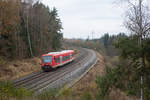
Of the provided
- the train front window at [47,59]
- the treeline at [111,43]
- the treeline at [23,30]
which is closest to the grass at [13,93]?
the treeline at [111,43]

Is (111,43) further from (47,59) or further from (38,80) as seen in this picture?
(47,59)

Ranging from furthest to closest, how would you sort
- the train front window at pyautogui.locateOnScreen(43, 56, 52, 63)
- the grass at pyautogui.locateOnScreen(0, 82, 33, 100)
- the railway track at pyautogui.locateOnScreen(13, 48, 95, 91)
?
the train front window at pyautogui.locateOnScreen(43, 56, 52, 63), the railway track at pyautogui.locateOnScreen(13, 48, 95, 91), the grass at pyautogui.locateOnScreen(0, 82, 33, 100)

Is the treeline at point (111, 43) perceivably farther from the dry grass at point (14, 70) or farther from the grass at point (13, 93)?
the dry grass at point (14, 70)

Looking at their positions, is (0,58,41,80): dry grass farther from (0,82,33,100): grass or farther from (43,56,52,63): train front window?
(0,82,33,100): grass

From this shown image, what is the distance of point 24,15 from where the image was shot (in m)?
26.6

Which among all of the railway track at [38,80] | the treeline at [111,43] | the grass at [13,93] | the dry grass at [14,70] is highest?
the treeline at [111,43]

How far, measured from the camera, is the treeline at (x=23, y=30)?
66.7 feet

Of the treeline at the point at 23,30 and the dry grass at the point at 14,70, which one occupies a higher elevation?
the treeline at the point at 23,30

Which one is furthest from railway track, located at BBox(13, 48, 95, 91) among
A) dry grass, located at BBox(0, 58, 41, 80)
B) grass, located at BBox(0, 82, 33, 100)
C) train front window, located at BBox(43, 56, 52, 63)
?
grass, located at BBox(0, 82, 33, 100)

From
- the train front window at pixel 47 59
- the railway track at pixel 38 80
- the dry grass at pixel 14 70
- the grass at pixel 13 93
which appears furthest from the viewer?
the train front window at pixel 47 59

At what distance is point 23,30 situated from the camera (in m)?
26.6

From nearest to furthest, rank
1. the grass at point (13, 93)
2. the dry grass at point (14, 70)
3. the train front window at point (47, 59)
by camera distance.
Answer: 1. the grass at point (13, 93)
2. the dry grass at point (14, 70)
3. the train front window at point (47, 59)

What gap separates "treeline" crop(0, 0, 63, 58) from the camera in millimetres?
20328

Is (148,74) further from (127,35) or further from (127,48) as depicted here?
(127,35)
